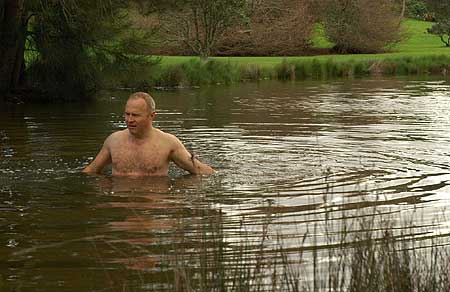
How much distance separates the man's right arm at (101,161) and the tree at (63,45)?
12.6 metres

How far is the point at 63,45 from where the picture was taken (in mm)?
26766

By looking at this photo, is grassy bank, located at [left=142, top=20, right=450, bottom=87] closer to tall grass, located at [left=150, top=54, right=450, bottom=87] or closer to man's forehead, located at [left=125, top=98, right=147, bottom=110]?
tall grass, located at [left=150, top=54, right=450, bottom=87]

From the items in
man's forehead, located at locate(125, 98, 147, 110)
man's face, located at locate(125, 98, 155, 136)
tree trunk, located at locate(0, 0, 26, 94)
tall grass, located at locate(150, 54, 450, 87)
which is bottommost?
tall grass, located at locate(150, 54, 450, 87)

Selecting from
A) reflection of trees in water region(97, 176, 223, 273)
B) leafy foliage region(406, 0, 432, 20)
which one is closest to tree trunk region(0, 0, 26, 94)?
reflection of trees in water region(97, 176, 223, 273)

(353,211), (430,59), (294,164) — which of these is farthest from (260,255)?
(430,59)

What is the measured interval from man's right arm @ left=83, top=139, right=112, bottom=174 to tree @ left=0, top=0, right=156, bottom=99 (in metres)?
12.6

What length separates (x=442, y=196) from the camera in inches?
439

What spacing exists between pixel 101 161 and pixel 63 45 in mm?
14314

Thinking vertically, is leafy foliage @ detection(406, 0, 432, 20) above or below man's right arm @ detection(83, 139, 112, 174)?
above

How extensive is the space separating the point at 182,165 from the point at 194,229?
4235 millimetres

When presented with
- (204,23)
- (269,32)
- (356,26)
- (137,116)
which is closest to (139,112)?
(137,116)

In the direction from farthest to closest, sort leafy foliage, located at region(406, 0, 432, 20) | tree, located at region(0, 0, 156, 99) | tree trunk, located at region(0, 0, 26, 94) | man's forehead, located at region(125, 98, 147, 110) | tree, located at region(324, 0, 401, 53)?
leafy foliage, located at region(406, 0, 432, 20) → tree, located at region(324, 0, 401, 53) → tree trunk, located at region(0, 0, 26, 94) → tree, located at region(0, 0, 156, 99) → man's forehead, located at region(125, 98, 147, 110)

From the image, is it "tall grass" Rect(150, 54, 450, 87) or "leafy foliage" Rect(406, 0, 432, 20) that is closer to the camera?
"tall grass" Rect(150, 54, 450, 87)

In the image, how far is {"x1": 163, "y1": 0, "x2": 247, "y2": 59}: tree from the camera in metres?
48.1
